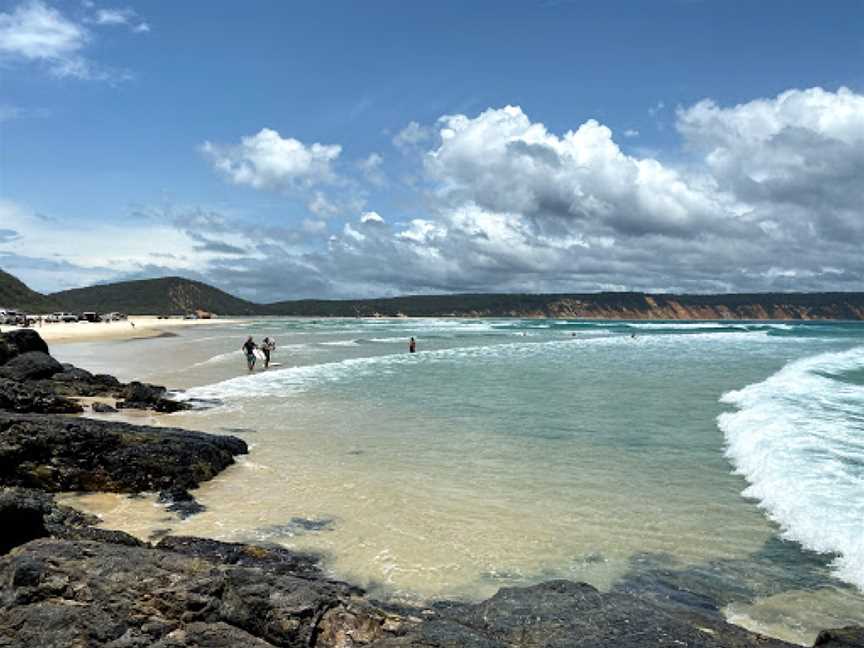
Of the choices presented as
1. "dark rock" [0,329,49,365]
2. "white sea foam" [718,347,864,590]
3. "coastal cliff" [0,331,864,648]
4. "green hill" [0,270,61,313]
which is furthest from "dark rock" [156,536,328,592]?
"green hill" [0,270,61,313]

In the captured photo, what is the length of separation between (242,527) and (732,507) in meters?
8.18

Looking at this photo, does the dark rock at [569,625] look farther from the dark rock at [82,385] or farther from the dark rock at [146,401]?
the dark rock at [82,385]

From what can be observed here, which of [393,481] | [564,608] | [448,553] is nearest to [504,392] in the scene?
[393,481]

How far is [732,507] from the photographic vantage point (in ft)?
35.1

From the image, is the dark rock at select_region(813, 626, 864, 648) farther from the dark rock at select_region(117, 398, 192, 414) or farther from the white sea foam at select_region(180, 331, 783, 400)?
the white sea foam at select_region(180, 331, 783, 400)

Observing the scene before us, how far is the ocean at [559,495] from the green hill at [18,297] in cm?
12049

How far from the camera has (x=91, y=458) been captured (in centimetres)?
1141

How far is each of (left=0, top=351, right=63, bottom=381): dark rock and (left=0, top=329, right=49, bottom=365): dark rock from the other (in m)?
0.52

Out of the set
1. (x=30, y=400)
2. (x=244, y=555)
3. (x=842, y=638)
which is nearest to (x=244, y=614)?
(x=244, y=555)

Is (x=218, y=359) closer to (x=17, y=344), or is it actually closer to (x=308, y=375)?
Result: (x=308, y=375)

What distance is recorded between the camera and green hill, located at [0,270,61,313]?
120125mm

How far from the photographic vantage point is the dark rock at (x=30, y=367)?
2166 cm

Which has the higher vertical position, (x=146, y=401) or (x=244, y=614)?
(x=244, y=614)

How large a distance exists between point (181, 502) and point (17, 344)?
62.3 ft
